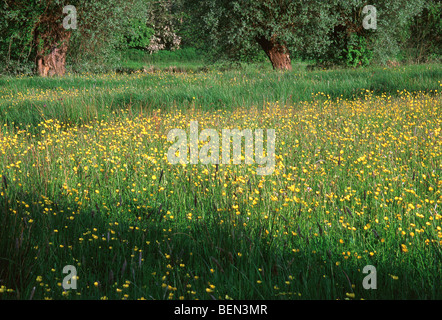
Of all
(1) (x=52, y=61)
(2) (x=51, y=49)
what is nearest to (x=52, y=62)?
(1) (x=52, y=61)

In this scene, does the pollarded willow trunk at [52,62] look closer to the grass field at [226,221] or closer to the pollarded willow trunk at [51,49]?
the pollarded willow trunk at [51,49]

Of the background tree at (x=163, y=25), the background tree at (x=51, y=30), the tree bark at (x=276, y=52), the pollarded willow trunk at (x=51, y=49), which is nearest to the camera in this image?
the background tree at (x=51, y=30)

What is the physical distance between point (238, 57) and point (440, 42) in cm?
1636

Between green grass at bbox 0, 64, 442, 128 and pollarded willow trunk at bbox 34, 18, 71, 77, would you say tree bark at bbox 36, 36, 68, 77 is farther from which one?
green grass at bbox 0, 64, 442, 128

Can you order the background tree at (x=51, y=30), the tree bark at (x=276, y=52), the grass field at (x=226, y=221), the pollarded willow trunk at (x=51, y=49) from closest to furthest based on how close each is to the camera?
the grass field at (x=226, y=221)
the background tree at (x=51, y=30)
the pollarded willow trunk at (x=51, y=49)
the tree bark at (x=276, y=52)

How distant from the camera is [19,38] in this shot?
21.0 meters

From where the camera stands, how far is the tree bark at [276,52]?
22.7 metres

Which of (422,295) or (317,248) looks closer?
(422,295)

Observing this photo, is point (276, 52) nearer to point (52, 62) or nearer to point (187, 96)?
point (52, 62)

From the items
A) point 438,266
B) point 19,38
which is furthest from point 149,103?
point 19,38

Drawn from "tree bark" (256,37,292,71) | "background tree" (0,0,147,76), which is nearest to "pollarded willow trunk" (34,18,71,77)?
"background tree" (0,0,147,76)

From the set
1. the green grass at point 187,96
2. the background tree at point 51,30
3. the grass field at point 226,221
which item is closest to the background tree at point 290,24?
the background tree at point 51,30

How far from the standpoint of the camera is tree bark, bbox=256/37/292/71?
22.7 metres
